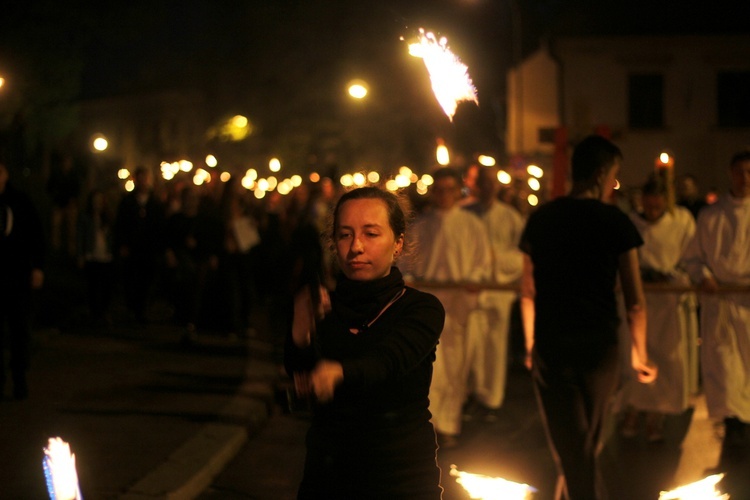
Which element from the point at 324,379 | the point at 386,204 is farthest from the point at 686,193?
the point at 324,379

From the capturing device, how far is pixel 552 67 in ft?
141

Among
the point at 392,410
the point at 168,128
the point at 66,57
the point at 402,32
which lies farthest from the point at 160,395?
the point at 168,128

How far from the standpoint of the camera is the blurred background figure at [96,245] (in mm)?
15234

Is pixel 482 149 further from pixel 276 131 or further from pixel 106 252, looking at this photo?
pixel 106 252

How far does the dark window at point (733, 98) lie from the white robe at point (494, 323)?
30.2 meters

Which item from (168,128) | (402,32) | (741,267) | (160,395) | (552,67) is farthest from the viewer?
(168,128)

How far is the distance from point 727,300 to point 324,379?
650 centimetres

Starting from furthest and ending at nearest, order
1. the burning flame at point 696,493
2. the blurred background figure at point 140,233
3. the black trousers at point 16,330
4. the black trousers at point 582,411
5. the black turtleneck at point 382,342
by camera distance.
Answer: the blurred background figure at point 140,233 → the black trousers at point 16,330 → the burning flame at point 696,493 → the black trousers at point 582,411 → the black turtleneck at point 382,342

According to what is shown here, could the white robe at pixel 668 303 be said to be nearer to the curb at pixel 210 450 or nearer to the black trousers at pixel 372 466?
the curb at pixel 210 450

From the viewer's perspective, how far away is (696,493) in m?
6.52

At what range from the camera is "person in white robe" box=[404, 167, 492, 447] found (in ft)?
29.8

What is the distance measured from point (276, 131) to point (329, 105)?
2352 mm

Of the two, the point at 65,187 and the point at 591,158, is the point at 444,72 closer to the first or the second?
the point at 591,158

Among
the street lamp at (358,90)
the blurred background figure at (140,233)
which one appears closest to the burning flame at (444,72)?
the street lamp at (358,90)
